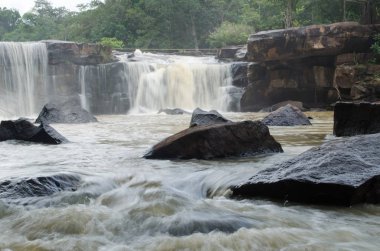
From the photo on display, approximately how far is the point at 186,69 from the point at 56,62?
6970mm

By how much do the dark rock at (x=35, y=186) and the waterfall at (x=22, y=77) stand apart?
801 inches

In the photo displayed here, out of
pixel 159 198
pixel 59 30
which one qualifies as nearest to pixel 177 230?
pixel 159 198

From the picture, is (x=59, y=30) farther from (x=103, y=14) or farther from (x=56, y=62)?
(x=56, y=62)

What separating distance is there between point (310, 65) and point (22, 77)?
1473 cm

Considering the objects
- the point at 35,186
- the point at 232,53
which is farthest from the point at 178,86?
the point at 35,186

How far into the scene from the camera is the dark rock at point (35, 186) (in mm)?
4070

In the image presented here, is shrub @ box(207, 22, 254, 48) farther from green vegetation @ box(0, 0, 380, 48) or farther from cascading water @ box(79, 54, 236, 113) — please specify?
cascading water @ box(79, 54, 236, 113)

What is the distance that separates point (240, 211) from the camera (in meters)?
3.62

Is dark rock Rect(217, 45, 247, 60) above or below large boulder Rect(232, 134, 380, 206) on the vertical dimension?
above

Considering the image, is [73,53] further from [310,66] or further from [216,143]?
[216,143]

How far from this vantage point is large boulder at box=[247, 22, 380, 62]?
62.1ft

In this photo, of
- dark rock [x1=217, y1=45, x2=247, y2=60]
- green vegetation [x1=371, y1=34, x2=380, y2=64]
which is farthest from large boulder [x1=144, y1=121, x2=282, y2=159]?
dark rock [x1=217, y1=45, x2=247, y2=60]

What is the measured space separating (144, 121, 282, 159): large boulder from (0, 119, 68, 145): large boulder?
9.49 feet

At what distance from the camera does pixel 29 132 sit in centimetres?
878
